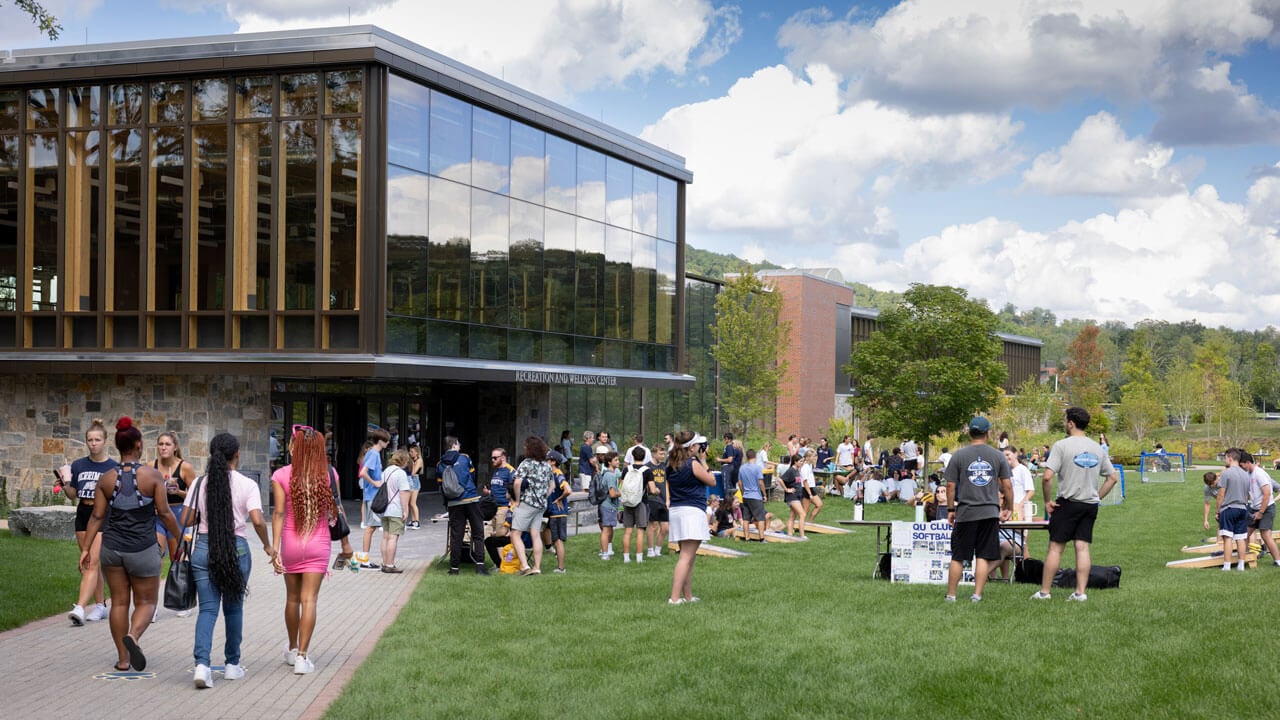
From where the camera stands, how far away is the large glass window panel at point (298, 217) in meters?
22.6

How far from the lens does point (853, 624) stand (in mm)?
10461

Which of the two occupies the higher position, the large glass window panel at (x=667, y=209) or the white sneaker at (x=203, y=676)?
the large glass window panel at (x=667, y=209)

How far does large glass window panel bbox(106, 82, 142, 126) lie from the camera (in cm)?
2302

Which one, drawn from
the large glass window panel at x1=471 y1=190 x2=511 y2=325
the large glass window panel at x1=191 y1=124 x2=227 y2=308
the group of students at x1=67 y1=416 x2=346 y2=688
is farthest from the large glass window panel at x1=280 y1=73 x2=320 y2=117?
the group of students at x1=67 y1=416 x2=346 y2=688

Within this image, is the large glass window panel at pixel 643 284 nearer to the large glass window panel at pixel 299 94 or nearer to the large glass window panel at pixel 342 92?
the large glass window panel at pixel 342 92

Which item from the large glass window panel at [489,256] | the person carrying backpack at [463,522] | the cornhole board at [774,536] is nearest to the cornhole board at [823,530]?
the cornhole board at [774,536]

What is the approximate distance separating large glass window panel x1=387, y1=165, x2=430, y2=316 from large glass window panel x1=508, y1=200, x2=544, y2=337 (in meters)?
3.50

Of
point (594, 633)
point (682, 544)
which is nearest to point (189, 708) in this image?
point (594, 633)

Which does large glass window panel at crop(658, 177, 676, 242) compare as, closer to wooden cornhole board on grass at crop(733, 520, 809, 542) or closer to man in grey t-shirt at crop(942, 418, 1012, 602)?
wooden cornhole board on grass at crop(733, 520, 809, 542)

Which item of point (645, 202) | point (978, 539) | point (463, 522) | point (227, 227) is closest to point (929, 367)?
point (645, 202)

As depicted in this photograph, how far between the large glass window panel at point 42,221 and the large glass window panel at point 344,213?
19.1 feet

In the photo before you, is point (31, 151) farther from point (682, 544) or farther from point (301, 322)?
point (682, 544)

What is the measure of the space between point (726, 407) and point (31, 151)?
27105 millimetres

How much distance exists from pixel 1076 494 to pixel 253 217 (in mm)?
16931
